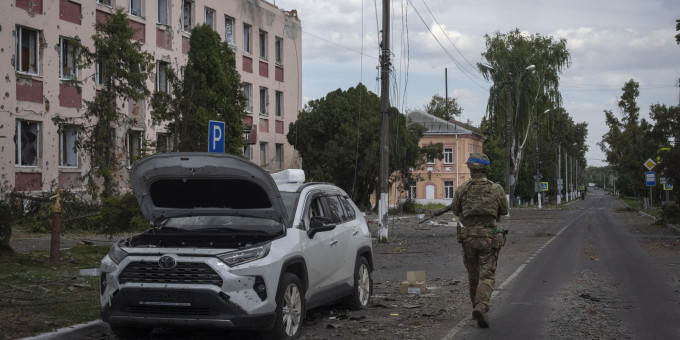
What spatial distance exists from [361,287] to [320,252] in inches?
64.3

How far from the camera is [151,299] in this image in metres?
7.29

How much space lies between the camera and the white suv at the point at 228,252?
7219mm

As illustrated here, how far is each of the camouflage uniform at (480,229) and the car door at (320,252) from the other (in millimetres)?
1458

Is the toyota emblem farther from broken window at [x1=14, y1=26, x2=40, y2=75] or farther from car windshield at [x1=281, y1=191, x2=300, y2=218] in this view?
broken window at [x1=14, y1=26, x2=40, y2=75]

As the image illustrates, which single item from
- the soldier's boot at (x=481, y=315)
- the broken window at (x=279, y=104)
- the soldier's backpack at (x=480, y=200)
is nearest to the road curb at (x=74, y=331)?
the soldier's boot at (x=481, y=315)

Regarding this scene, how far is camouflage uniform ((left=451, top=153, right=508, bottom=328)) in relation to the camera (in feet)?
28.5

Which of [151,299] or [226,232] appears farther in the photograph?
[226,232]

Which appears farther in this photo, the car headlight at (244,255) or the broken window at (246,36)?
the broken window at (246,36)

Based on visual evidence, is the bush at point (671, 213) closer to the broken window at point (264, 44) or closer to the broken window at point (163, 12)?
the broken window at point (264, 44)

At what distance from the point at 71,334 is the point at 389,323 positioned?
3454 mm

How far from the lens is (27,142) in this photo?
2542 centimetres

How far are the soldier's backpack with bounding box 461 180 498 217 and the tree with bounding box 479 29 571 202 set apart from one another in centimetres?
5413

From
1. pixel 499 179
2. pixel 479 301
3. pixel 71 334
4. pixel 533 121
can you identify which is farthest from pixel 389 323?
pixel 499 179

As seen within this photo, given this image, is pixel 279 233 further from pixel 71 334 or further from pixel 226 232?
Result: pixel 71 334
